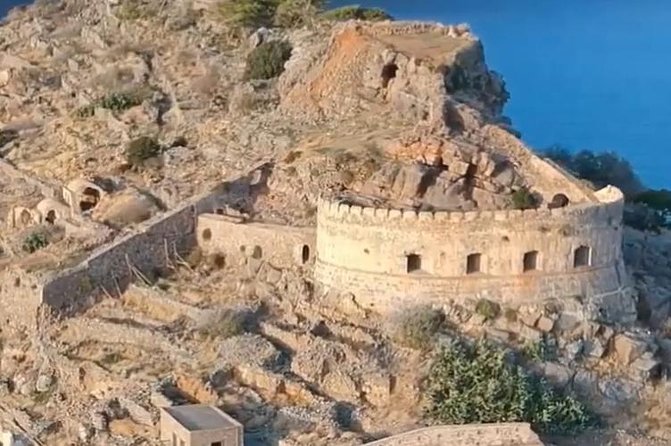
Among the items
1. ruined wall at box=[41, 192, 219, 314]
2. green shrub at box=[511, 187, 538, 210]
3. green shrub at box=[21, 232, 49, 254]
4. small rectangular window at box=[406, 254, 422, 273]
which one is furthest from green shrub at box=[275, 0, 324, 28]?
small rectangular window at box=[406, 254, 422, 273]

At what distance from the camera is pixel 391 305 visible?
30359mm

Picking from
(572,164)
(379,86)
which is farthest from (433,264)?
(572,164)

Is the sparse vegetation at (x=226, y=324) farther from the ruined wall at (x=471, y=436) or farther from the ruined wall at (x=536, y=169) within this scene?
the ruined wall at (x=536, y=169)

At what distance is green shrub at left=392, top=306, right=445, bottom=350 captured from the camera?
29359mm

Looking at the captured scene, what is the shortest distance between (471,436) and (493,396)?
119 cm

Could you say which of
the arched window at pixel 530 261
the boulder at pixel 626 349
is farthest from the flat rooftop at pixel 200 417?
the boulder at pixel 626 349

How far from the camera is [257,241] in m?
33.6

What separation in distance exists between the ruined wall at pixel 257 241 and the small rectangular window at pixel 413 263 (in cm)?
287

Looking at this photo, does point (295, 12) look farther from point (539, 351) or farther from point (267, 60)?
point (539, 351)

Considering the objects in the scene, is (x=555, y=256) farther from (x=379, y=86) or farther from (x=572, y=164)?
(x=572, y=164)

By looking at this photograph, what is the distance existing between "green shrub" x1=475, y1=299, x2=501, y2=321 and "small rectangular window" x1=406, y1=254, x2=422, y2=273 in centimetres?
127

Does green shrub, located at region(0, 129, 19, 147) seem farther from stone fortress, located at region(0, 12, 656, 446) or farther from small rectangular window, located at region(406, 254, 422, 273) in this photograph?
small rectangular window, located at region(406, 254, 422, 273)

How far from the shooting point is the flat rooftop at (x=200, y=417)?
88.8 feet

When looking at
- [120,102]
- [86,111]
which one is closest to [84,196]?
[120,102]
